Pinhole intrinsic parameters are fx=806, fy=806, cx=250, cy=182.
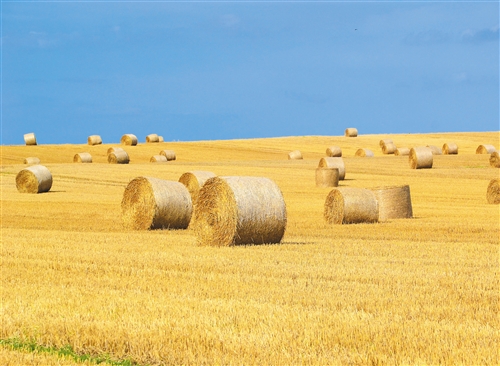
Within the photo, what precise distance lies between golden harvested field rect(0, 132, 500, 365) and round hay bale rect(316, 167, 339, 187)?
12087 millimetres

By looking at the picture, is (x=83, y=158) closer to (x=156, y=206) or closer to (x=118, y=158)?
(x=118, y=158)

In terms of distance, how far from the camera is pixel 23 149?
191 ft

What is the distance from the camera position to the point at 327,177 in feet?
109

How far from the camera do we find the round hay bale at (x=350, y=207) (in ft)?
65.8

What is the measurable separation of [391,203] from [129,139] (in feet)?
149

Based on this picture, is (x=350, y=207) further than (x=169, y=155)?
→ No

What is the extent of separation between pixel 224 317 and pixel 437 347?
213 centimetres

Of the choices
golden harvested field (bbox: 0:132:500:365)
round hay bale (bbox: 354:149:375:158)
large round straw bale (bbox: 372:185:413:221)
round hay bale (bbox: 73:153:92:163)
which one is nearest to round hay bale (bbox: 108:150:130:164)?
round hay bale (bbox: 73:153:92:163)

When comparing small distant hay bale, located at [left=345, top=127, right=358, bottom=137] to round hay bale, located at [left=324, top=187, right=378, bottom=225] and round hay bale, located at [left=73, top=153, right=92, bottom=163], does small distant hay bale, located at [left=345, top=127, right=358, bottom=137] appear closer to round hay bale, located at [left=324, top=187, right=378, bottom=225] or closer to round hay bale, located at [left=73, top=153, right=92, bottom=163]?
round hay bale, located at [left=73, top=153, right=92, bottom=163]

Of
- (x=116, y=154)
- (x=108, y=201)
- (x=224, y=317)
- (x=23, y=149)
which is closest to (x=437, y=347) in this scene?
(x=224, y=317)

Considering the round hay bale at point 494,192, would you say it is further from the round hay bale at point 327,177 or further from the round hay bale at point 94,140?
the round hay bale at point 94,140

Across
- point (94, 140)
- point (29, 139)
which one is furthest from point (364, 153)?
point (29, 139)

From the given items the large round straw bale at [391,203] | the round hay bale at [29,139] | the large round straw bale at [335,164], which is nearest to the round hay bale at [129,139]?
the round hay bale at [29,139]

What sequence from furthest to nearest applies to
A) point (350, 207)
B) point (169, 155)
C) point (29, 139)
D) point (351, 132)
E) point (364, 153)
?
point (351, 132) → point (29, 139) → point (364, 153) → point (169, 155) → point (350, 207)
